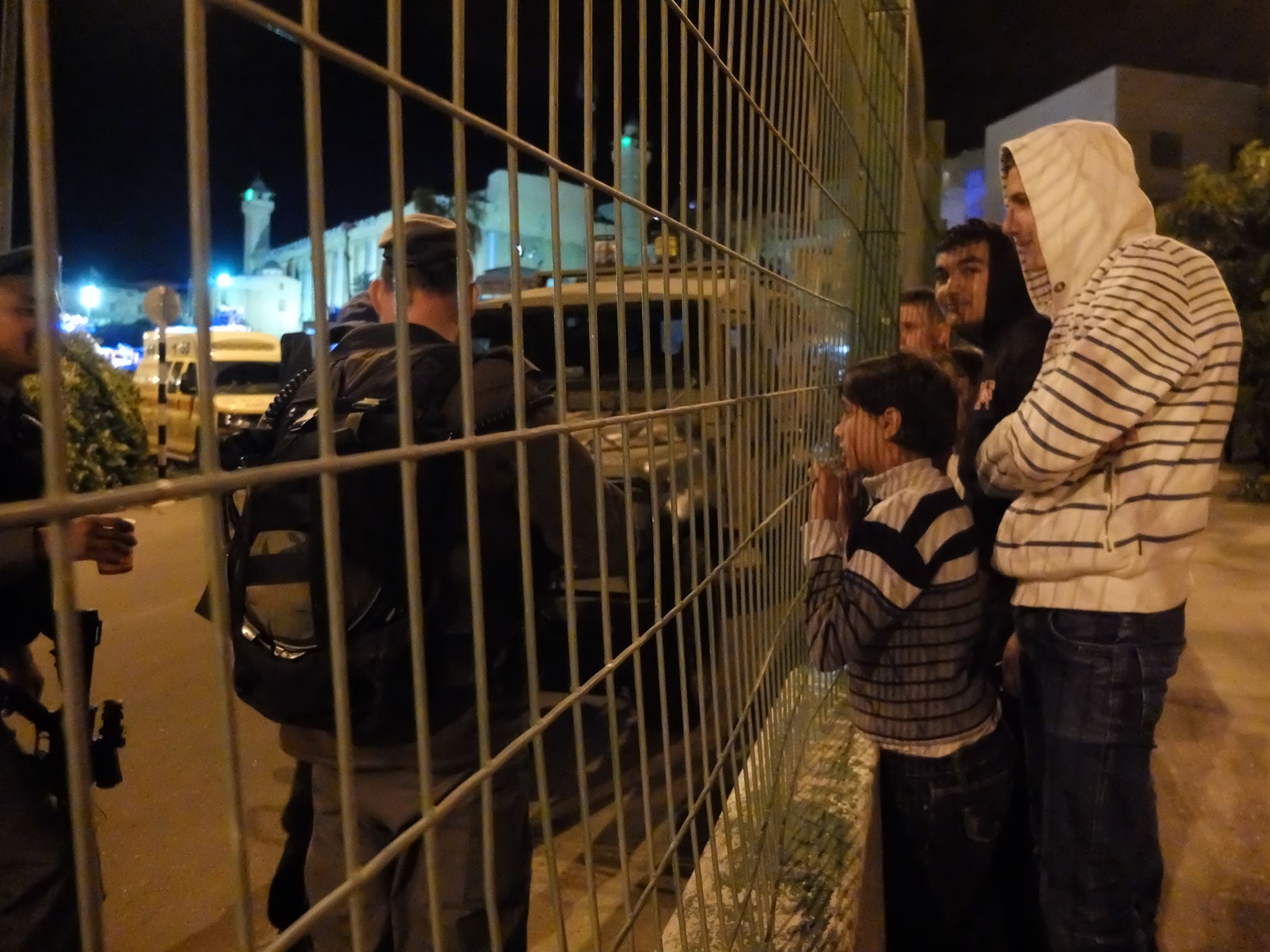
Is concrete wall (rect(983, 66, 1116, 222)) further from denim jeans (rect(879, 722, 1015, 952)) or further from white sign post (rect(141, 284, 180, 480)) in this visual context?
white sign post (rect(141, 284, 180, 480))

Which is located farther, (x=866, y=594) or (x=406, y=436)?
(x=866, y=594)

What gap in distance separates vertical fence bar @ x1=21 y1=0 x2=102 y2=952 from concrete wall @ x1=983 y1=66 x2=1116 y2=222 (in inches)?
788

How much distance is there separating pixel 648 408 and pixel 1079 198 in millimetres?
1362

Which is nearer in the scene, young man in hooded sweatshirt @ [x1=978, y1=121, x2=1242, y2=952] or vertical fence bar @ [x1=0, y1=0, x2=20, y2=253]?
vertical fence bar @ [x1=0, y1=0, x2=20, y2=253]

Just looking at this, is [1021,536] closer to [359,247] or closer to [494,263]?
[494,263]

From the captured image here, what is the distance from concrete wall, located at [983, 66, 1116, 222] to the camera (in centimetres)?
1948

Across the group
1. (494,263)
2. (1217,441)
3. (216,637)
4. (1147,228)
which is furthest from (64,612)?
(1147,228)

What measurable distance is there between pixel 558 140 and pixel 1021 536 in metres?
1.49

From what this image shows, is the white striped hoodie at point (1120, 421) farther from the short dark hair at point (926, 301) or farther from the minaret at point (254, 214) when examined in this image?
the short dark hair at point (926, 301)

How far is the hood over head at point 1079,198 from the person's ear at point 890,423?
0.47m

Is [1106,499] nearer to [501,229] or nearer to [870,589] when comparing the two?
[870,589]

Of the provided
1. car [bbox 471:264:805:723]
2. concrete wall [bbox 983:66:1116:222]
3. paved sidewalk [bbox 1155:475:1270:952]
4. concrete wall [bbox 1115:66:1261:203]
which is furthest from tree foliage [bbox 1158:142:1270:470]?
car [bbox 471:264:805:723]

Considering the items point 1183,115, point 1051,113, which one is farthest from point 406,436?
point 1051,113

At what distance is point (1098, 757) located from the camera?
1.94 metres
